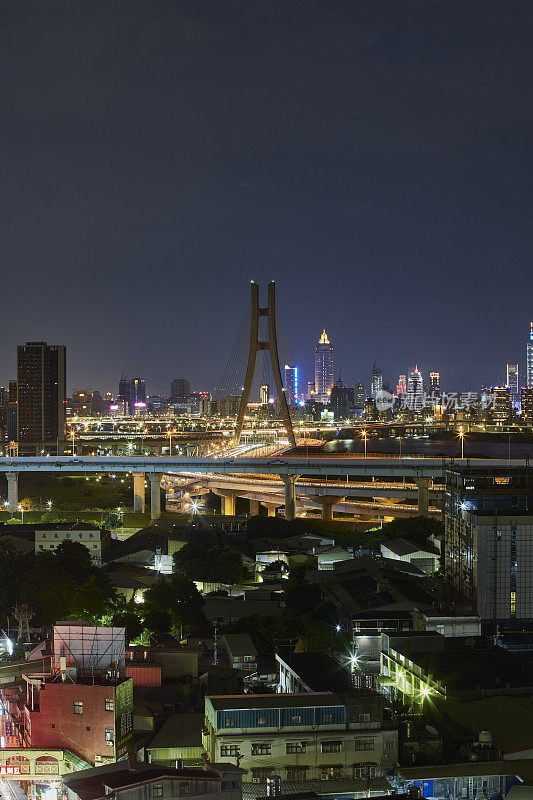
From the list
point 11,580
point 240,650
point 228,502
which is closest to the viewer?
point 240,650

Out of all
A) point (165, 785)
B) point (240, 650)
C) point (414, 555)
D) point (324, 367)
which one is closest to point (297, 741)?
point (165, 785)

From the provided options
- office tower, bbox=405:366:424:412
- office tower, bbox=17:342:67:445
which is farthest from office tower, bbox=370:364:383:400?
office tower, bbox=17:342:67:445

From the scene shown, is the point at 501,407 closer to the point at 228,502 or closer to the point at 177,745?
the point at 228,502

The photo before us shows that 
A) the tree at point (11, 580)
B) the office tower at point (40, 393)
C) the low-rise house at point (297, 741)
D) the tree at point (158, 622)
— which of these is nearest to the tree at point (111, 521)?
the tree at point (11, 580)

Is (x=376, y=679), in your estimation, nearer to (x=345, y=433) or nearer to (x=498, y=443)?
(x=498, y=443)

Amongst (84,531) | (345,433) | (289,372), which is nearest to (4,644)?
(84,531)

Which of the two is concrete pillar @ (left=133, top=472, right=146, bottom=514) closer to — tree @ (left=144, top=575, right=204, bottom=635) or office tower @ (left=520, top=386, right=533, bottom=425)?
tree @ (left=144, top=575, right=204, bottom=635)
